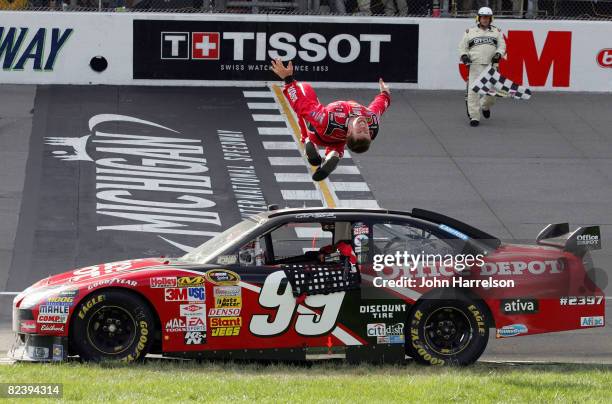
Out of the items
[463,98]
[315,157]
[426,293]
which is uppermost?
[463,98]

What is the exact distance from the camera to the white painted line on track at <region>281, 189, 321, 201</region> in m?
17.1

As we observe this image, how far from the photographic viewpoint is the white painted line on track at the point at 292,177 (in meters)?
17.9

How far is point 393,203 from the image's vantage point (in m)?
16.9

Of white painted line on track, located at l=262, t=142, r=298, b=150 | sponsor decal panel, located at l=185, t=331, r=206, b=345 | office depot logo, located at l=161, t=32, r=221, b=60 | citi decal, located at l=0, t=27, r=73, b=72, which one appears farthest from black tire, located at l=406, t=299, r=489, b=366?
citi decal, located at l=0, t=27, r=73, b=72

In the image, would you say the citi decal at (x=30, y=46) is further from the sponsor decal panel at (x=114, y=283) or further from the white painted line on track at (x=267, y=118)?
the sponsor decal panel at (x=114, y=283)

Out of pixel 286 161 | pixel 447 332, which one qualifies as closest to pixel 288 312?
pixel 447 332

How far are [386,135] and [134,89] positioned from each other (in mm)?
5101

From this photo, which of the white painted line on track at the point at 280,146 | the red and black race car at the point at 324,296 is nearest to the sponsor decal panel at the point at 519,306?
the red and black race car at the point at 324,296

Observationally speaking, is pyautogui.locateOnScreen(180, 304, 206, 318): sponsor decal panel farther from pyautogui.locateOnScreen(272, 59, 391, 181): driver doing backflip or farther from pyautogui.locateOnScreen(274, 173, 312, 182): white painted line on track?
pyautogui.locateOnScreen(274, 173, 312, 182): white painted line on track

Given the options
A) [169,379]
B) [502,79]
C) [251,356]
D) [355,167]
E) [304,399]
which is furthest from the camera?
[502,79]

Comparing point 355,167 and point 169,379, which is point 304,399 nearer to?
point 169,379

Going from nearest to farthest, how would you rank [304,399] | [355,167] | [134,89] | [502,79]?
1. [304,399]
2. [355,167]
3. [502,79]
4. [134,89]

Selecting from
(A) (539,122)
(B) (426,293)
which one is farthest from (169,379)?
(A) (539,122)

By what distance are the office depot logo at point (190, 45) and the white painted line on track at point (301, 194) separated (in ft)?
19.8
